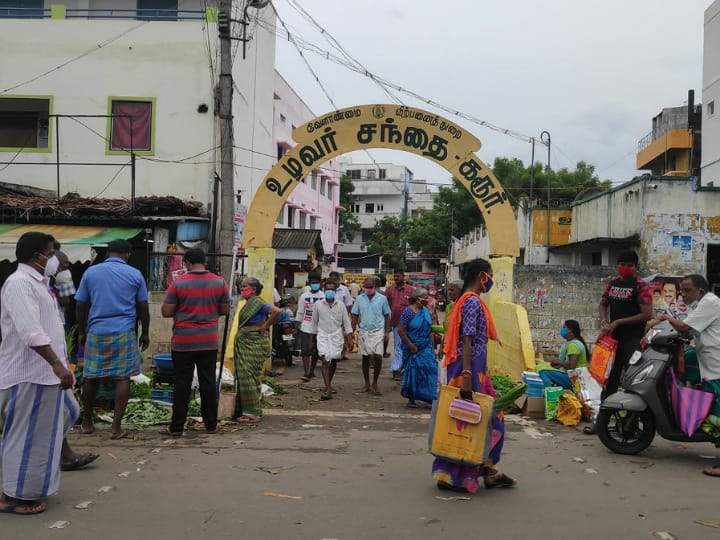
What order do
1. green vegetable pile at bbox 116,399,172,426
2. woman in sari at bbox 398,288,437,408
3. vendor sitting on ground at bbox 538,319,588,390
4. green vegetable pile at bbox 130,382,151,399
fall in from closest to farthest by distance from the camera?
green vegetable pile at bbox 116,399,172,426 < green vegetable pile at bbox 130,382,151,399 < vendor sitting on ground at bbox 538,319,588,390 < woman in sari at bbox 398,288,437,408

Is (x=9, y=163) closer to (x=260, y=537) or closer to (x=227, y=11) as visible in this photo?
(x=227, y=11)

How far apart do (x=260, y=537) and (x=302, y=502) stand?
0.77 m

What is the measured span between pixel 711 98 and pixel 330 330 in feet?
69.3

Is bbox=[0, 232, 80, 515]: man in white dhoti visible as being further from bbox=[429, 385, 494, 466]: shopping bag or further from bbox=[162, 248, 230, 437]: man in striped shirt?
bbox=[429, 385, 494, 466]: shopping bag

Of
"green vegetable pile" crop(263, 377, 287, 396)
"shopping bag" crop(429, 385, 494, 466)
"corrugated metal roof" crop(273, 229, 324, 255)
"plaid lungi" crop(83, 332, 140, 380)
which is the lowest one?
"green vegetable pile" crop(263, 377, 287, 396)

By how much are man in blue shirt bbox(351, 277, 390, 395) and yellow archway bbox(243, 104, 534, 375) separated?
2.12 meters

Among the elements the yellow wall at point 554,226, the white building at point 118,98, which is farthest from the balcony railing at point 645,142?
the white building at point 118,98

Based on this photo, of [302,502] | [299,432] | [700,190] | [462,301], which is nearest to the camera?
[302,502]

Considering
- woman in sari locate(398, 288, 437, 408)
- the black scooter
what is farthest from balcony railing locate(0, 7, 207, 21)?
the black scooter

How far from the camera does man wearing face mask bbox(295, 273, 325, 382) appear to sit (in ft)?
40.2

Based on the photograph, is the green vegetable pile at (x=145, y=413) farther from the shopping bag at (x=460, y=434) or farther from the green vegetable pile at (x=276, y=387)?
the shopping bag at (x=460, y=434)

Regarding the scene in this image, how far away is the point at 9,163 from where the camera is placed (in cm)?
1712

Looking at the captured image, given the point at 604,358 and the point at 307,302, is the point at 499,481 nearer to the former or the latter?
the point at 604,358

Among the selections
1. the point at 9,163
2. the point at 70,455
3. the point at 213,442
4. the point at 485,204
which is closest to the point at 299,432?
the point at 213,442
